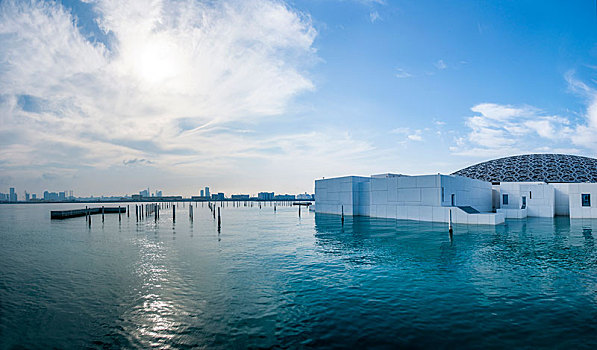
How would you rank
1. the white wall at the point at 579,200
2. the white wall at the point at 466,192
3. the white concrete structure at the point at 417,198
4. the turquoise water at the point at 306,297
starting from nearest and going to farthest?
the turquoise water at the point at 306,297 < the white concrete structure at the point at 417,198 < the white wall at the point at 466,192 < the white wall at the point at 579,200

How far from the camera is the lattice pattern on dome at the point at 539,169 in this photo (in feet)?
220

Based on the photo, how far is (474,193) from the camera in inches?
1779

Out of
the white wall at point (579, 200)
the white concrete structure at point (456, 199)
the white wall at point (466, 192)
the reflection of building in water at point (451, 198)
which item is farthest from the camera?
the white wall at point (579, 200)

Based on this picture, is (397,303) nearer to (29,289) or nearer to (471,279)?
(471,279)

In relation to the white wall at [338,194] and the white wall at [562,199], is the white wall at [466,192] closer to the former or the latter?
the white wall at [562,199]

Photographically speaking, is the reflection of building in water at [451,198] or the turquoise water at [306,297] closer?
the turquoise water at [306,297]

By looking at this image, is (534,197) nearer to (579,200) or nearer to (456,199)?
(579,200)

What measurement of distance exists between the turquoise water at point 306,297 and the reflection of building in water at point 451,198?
52.8ft

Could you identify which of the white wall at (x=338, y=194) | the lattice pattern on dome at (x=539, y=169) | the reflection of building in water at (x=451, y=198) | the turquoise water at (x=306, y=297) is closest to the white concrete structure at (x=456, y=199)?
the reflection of building in water at (x=451, y=198)

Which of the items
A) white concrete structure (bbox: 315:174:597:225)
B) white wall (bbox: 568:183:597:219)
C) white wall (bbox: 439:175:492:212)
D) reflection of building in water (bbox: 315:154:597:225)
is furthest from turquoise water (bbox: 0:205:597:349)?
white wall (bbox: 568:183:597:219)

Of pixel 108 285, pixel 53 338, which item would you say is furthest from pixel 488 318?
pixel 108 285

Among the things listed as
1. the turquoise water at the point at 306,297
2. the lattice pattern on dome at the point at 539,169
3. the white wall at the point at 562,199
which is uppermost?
the lattice pattern on dome at the point at 539,169

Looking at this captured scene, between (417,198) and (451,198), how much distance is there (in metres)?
4.07

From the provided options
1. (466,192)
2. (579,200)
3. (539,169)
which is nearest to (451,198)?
(466,192)
